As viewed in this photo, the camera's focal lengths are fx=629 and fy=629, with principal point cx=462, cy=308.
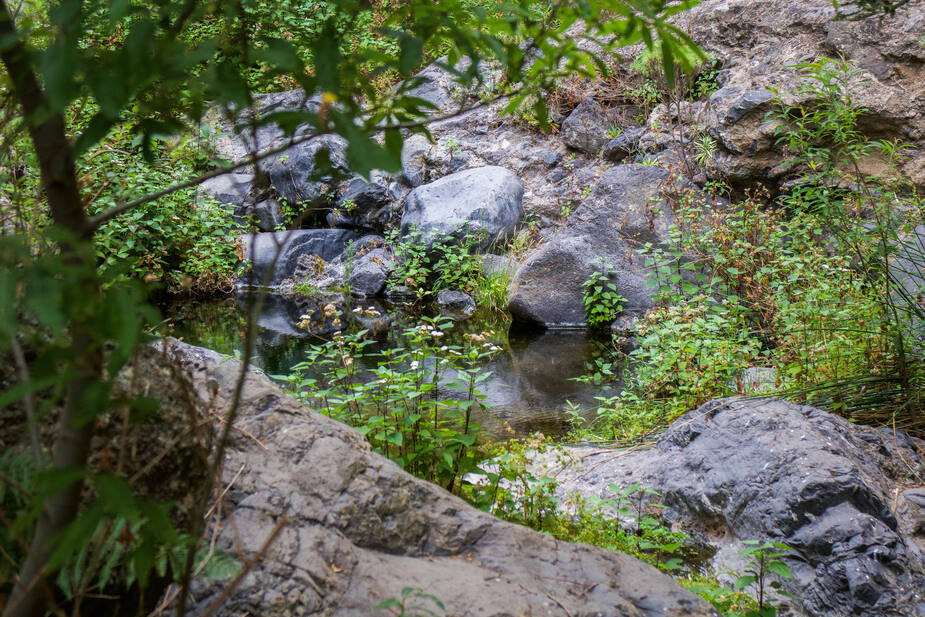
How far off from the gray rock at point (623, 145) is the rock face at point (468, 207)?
1.38 m

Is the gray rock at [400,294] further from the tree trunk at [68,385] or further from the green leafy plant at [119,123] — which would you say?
the tree trunk at [68,385]

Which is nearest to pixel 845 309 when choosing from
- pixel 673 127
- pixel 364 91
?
pixel 364 91

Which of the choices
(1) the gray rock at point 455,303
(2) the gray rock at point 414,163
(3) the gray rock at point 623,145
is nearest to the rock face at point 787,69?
(3) the gray rock at point 623,145

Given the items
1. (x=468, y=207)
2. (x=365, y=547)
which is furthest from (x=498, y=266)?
(x=365, y=547)

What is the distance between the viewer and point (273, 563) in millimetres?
1407

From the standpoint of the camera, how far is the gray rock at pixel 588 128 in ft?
31.2

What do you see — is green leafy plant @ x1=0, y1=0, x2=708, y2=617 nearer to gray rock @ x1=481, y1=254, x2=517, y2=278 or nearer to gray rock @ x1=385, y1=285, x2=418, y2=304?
gray rock @ x1=481, y1=254, x2=517, y2=278

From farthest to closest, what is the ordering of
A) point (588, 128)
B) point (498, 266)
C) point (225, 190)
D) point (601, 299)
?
point (225, 190)
point (588, 128)
point (498, 266)
point (601, 299)

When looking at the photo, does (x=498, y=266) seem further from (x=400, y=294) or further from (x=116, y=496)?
(x=116, y=496)

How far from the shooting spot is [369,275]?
909 cm

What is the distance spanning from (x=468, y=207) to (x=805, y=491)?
23.0 ft

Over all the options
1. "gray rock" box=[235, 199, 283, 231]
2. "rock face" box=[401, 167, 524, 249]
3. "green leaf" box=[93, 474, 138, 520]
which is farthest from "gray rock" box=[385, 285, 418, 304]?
"green leaf" box=[93, 474, 138, 520]

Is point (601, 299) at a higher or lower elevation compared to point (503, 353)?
Result: higher

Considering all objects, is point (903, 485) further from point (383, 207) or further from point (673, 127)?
point (383, 207)
